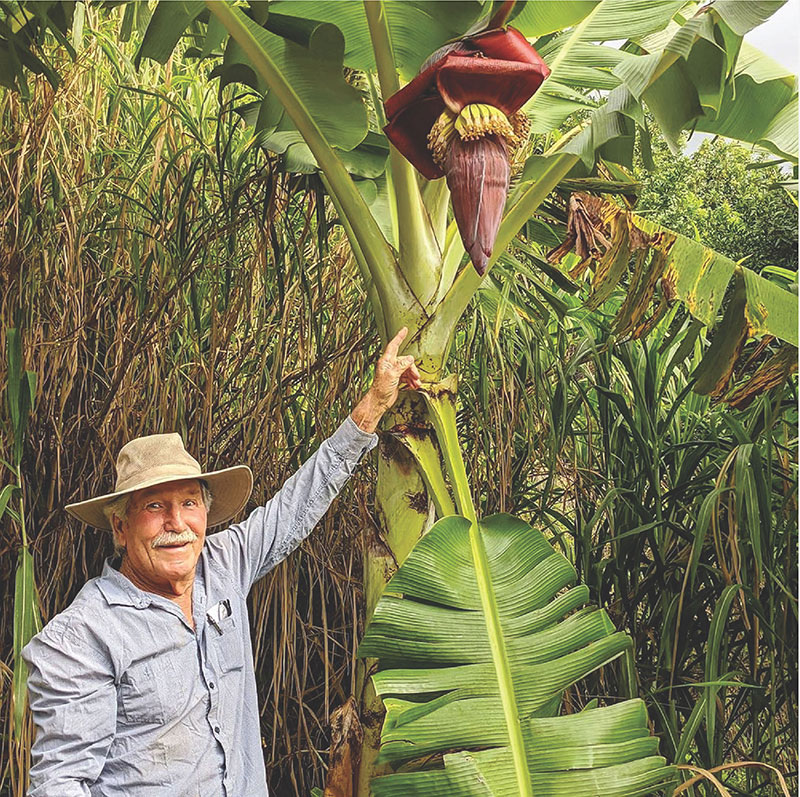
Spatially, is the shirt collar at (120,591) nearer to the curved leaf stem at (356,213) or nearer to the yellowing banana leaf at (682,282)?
the curved leaf stem at (356,213)

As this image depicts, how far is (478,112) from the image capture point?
4.60ft

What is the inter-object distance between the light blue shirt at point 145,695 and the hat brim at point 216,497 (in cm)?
14

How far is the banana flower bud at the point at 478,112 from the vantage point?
4.52ft

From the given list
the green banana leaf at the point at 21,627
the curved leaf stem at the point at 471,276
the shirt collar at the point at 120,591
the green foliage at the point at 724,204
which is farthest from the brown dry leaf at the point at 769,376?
the green foliage at the point at 724,204

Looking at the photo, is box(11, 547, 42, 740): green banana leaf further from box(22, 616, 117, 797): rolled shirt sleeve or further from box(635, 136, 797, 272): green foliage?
box(635, 136, 797, 272): green foliage

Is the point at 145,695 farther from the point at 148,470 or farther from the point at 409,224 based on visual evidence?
the point at 409,224

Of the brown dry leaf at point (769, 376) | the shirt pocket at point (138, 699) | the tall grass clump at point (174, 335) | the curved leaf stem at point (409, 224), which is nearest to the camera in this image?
the shirt pocket at point (138, 699)

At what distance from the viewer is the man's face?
1.51 meters

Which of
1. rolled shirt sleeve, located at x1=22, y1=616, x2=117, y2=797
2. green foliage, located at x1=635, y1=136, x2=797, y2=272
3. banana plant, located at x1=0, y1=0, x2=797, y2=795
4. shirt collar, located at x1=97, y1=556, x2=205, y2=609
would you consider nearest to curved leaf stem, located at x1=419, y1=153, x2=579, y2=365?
banana plant, located at x1=0, y1=0, x2=797, y2=795

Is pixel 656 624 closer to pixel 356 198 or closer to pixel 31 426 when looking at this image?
pixel 356 198

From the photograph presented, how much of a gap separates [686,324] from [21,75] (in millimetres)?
1635

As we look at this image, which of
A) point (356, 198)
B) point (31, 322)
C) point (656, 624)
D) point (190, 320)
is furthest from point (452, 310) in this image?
point (656, 624)

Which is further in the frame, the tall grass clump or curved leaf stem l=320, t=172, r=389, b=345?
the tall grass clump

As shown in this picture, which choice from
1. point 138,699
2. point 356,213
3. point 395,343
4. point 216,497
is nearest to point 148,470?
point 216,497
